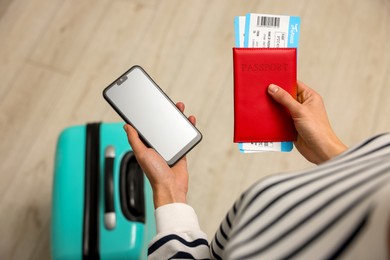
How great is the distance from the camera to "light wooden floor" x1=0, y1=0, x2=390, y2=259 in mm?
1166

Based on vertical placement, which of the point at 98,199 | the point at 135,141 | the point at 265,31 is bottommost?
the point at 98,199

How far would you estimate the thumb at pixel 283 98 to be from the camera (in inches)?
31.8

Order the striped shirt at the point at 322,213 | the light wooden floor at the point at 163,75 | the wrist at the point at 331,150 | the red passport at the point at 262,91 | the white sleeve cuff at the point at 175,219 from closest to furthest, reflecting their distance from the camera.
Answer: the striped shirt at the point at 322,213 < the white sleeve cuff at the point at 175,219 < the wrist at the point at 331,150 < the red passport at the point at 262,91 < the light wooden floor at the point at 163,75

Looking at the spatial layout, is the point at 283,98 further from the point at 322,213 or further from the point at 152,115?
the point at 322,213

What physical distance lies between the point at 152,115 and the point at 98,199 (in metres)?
0.21

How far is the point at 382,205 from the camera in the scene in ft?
0.90

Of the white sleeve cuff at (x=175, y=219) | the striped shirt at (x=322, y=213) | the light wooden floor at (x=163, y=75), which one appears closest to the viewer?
the striped shirt at (x=322, y=213)

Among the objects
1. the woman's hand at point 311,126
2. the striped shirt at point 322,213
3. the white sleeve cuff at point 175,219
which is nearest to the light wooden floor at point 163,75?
the woman's hand at point 311,126

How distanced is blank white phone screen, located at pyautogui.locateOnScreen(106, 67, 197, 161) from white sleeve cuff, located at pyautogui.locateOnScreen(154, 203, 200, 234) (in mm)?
199

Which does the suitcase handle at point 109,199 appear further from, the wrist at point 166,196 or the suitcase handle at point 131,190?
the wrist at point 166,196

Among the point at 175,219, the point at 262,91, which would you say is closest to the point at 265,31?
the point at 262,91

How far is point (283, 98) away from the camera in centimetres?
82

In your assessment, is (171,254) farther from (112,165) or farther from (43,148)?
(43,148)

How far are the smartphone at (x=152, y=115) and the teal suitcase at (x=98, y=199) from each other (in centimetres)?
8
